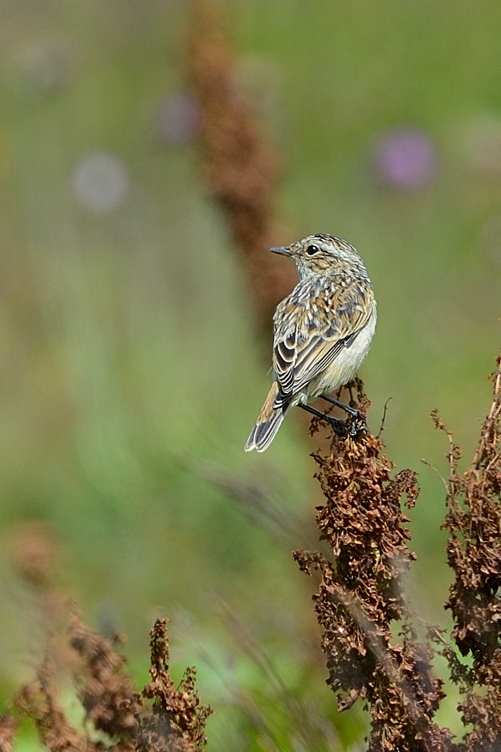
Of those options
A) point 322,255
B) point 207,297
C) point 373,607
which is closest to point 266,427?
point 322,255

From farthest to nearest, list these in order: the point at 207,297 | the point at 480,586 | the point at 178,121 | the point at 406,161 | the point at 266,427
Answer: the point at 406,161, the point at 178,121, the point at 207,297, the point at 266,427, the point at 480,586

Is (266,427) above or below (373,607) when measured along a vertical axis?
above

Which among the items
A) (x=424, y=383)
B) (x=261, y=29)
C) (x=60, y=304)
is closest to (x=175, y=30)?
(x=261, y=29)

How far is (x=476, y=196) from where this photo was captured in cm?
1595

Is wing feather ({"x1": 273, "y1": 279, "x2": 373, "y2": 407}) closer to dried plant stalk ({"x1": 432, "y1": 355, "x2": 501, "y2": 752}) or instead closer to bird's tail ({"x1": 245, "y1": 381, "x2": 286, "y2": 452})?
bird's tail ({"x1": 245, "y1": 381, "x2": 286, "y2": 452})

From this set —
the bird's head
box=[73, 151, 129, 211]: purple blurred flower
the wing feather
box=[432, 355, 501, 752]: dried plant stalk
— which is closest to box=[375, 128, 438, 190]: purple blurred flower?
box=[73, 151, 129, 211]: purple blurred flower

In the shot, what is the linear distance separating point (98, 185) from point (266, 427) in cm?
1013

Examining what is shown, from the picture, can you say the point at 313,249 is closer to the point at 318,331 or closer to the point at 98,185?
the point at 318,331

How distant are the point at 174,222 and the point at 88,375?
5151mm

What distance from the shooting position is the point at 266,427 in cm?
589

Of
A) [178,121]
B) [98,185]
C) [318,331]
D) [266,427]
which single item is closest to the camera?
[266,427]

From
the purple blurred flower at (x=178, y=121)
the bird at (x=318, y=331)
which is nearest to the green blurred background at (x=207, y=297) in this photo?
the purple blurred flower at (x=178, y=121)

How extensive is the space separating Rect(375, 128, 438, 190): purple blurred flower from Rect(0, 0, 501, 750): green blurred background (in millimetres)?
34

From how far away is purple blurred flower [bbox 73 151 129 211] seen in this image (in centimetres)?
1550
